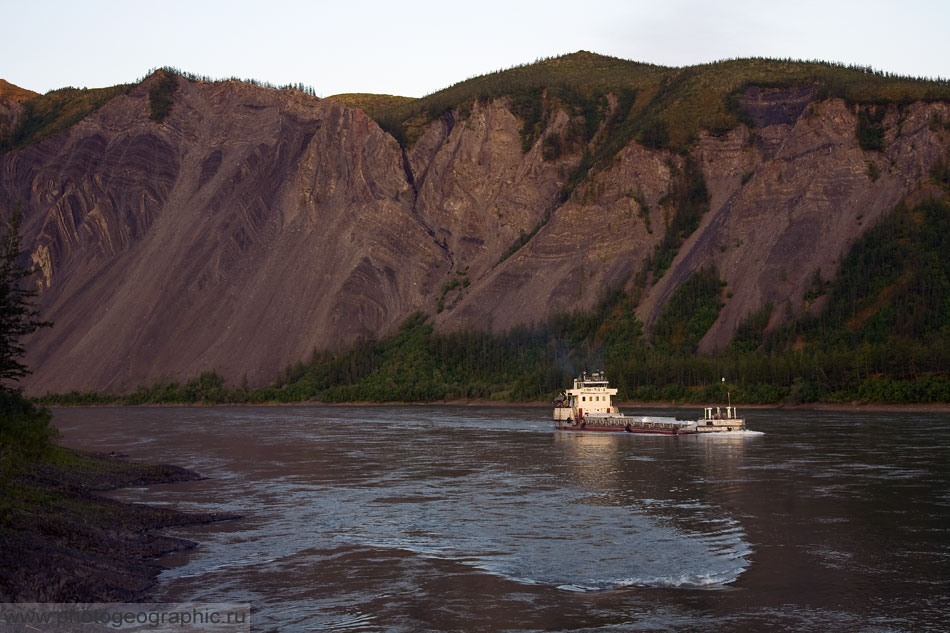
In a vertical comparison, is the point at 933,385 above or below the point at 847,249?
below

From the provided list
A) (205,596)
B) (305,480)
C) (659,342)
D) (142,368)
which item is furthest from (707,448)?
(142,368)

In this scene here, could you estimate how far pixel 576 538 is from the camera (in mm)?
35594

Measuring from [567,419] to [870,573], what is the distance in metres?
71.0

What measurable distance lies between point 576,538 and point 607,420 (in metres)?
61.9

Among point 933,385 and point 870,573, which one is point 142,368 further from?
point 870,573

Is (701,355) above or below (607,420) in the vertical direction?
above

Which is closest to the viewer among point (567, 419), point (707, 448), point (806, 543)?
point (806, 543)

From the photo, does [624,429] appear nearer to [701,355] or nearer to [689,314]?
[701,355]

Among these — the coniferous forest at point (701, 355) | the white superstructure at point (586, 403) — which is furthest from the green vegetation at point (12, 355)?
the coniferous forest at point (701, 355)

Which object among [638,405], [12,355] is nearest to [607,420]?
[638,405]

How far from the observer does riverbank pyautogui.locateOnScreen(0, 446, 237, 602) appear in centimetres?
2305

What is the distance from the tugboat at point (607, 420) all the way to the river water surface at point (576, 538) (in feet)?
44.8

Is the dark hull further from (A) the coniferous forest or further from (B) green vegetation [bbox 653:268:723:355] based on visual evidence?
(B) green vegetation [bbox 653:268:723:355]

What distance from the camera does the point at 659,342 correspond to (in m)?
157
